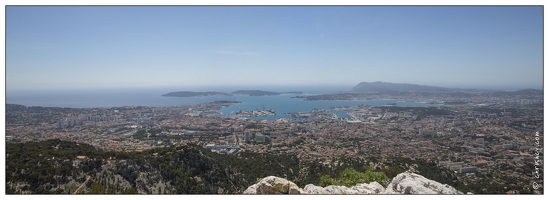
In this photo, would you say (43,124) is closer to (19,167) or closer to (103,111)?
(103,111)

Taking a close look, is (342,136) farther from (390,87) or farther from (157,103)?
(390,87)

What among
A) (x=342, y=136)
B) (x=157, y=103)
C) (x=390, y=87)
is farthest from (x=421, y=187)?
(x=390, y=87)

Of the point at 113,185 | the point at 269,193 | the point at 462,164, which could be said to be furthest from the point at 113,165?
the point at 462,164

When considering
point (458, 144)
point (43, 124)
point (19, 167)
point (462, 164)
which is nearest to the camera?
point (19, 167)

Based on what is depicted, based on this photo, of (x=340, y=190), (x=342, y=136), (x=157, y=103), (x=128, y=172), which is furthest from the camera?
(x=157, y=103)

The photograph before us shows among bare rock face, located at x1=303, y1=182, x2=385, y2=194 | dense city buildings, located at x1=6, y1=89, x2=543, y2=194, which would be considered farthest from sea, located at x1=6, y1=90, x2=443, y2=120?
bare rock face, located at x1=303, y1=182, x2=385, y2=194

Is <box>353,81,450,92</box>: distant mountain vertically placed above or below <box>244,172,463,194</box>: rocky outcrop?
above

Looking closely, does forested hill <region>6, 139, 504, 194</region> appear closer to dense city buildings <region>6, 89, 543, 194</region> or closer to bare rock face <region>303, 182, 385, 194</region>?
bare rock face <region>303, 182, 385, 194</region>

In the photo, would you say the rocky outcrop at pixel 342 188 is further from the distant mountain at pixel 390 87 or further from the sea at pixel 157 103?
the distant mountain at pixel 390 87

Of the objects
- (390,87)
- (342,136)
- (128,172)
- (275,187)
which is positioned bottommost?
(342,136)

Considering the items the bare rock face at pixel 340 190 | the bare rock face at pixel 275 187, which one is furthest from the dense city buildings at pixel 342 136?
the bare rock face at pixel 275 187

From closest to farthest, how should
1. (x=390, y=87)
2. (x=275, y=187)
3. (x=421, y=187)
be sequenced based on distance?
(x=421, y=187)
(x=275, y=187)
(x=390, y=87)
